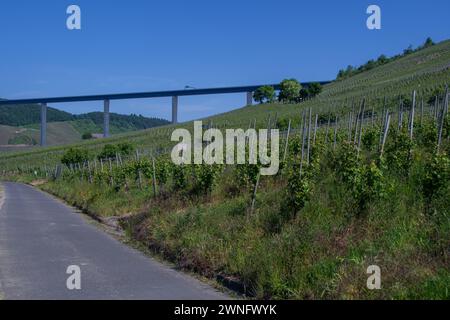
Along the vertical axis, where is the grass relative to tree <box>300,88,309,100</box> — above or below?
below

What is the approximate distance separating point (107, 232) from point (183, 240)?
541 centimetres

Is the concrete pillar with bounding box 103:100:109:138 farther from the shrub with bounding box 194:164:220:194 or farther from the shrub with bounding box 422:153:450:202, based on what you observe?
the shrub with bounding box 422:153:450:202

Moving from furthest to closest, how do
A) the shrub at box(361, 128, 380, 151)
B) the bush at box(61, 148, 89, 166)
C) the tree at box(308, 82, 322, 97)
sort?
the tree at box(308, 82, 322, 97)
the bush at box(61, 148, 89, 166)
the shrub at box(361, 128, 380, 151)

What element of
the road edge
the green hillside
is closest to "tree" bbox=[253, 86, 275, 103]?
the green hillside

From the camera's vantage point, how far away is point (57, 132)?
190m

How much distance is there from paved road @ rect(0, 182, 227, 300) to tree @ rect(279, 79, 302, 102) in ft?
352

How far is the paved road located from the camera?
8688mm

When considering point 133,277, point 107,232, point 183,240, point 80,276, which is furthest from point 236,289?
point 107,232

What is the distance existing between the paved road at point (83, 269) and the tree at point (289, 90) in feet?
352

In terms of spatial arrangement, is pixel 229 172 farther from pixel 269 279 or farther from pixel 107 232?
pixel 269 279

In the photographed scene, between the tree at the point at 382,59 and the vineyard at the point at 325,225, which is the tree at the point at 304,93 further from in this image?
the vineyard at the point at 325,225

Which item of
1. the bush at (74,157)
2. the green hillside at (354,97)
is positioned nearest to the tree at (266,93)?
the green hillside at (354,97)

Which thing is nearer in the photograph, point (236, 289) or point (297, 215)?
point (236, 289)

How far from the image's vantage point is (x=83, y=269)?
1068 centimetres
